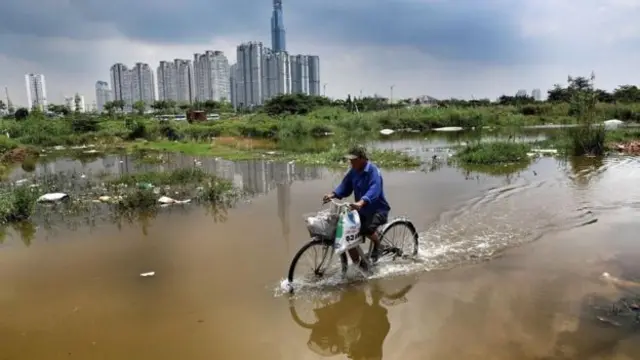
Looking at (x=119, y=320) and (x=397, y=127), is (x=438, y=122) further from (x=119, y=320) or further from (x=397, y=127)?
(x=119, y=320)

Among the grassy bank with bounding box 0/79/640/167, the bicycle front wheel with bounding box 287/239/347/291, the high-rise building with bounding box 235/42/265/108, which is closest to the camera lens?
the bicycle front wheel with bounding box 287/239/347/291

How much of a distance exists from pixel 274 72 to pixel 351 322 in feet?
288

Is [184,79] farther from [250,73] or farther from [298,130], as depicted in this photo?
[298,130]

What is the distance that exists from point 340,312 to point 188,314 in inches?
72.2

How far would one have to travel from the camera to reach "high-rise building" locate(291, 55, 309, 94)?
3725 inches

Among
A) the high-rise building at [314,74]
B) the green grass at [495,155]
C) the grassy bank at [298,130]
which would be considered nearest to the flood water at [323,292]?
the green grass at [495,155]

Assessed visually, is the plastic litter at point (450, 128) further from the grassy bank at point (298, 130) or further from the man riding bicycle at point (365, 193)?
the man riding bicycle at point (365, 193)

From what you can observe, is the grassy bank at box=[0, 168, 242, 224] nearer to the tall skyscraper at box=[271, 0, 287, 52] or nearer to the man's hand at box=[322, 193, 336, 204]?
the man's hand at box=[322, 193, 336, 204]

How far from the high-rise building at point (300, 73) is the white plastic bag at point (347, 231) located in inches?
3551

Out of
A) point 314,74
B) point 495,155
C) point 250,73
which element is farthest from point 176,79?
point 495,155

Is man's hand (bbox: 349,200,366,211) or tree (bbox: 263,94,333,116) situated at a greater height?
tree (bbox: 263,94,333,116)

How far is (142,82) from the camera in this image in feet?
313

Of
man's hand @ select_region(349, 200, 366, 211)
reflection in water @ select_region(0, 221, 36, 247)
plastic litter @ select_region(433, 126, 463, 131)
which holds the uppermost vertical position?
plastic litter @ select_region(433, 126, 463, 131)

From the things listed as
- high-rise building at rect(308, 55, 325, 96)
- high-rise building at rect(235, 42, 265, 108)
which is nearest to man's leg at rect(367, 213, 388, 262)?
high-rise building at rect(235, 42, 265, 108)
